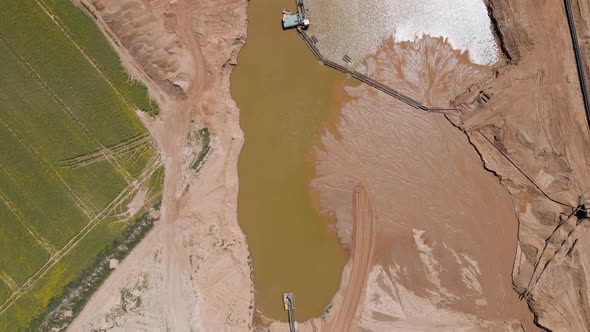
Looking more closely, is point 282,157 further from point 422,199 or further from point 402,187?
point 422,199

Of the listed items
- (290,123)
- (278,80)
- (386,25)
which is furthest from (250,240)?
(386,25)

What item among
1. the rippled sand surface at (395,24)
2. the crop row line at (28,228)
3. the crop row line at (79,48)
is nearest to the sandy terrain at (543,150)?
the rippled sand surface at (395,24)

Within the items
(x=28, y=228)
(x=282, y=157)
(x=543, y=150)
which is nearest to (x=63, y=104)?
(x=28, y=228)

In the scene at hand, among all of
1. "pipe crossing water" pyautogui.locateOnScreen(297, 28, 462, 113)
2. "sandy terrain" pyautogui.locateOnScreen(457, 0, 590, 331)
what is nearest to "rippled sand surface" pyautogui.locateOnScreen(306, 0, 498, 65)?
"pipe crossing water" pyautogui.locateOnScreen(297, 28, 462, 113)

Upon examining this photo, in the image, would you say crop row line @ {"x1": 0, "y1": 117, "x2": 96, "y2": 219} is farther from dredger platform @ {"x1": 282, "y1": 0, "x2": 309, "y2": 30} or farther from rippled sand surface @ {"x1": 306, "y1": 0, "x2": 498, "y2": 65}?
rippled sand surface @ {"x1": 306, "y1": 0, "x2": 498, "y2": 65}

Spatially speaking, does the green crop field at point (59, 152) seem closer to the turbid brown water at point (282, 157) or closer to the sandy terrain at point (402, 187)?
the sandy terrain at point (402, 187)

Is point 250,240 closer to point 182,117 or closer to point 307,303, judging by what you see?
point 307,303
